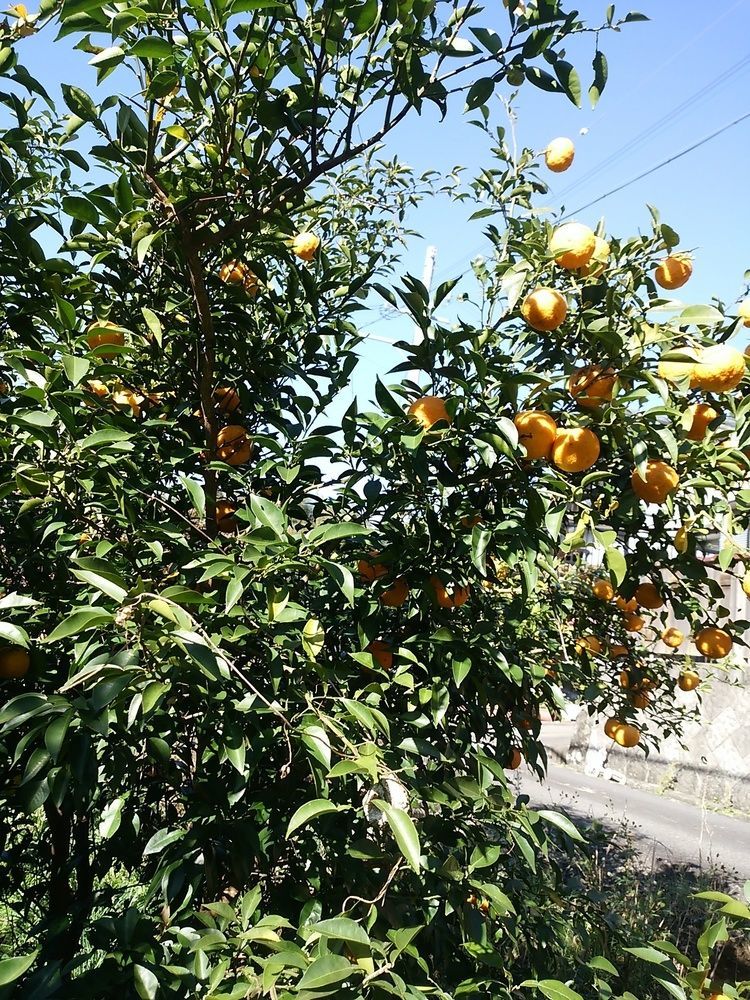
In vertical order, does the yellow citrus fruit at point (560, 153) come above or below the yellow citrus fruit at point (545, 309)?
above

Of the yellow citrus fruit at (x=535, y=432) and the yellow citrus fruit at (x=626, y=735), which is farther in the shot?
the yellow citrus fruit at (x=626, y=735)

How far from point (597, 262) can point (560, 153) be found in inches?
23.2

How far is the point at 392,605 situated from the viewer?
1283mm

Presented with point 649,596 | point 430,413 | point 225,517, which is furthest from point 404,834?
point 649,596

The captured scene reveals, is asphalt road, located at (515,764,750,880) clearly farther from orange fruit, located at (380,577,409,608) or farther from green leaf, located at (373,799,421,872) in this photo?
green leaf, located at (373,799,421,872)

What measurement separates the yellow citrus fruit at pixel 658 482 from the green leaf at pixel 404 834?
24.5 inches

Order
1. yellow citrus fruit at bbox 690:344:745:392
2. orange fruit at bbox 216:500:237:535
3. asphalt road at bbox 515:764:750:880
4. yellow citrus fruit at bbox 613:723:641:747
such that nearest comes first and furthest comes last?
1. yellow citrus fruit at bbox 690:344:745:392
2. orange fruit at bbox 216:500:237:535
3. yellow citrus fruit at bbox 613:723:641:747
4. asphalt road at bbox 515:764:750:880

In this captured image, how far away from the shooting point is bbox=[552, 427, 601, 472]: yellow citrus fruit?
111cm

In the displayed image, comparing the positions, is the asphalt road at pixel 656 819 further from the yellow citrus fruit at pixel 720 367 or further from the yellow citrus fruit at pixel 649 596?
the yellow citrus fruit at pixel 720 367

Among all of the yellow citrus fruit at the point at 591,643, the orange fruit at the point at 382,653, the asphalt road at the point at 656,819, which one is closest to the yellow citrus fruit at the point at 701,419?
the orange fruit at the point at 382,653

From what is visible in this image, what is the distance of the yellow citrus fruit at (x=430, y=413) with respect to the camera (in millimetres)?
1170

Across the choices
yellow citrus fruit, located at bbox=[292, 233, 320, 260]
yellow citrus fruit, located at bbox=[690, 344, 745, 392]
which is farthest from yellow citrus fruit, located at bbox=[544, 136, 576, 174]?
yellow citrus fruit, located at bbox=[690, 344, 745, 392]

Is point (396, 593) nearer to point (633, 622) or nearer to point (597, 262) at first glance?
point (597, 262)

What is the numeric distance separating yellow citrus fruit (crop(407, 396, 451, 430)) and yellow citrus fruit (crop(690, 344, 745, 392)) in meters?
0.39
